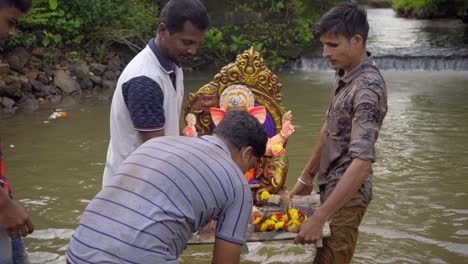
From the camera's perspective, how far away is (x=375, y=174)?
6.92 m

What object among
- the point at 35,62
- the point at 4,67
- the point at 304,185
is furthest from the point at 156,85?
the point at 35,62

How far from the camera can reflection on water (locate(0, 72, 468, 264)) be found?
16.4 feet

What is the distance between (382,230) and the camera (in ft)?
17.7

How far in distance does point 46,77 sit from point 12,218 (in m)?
9.18

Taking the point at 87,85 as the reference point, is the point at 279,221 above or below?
above

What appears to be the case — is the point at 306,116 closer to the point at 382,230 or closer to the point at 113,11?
the point at 382,230

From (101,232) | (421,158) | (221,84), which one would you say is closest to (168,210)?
(101,232)

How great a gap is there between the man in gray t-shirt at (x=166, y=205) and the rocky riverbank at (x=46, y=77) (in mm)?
8447

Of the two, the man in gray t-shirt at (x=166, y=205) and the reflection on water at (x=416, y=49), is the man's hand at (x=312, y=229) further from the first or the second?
the reflection on water at (x=416, y=49)

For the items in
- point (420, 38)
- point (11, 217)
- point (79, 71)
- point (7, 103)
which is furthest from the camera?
point (420, 38)

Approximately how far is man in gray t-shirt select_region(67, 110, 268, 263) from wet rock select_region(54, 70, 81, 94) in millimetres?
9471

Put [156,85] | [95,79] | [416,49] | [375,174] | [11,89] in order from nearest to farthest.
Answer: [156,85], [375,174], [11,89], [95,79], [416,49]

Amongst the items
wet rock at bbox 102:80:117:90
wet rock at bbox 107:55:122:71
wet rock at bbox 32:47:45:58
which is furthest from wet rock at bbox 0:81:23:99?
wet rock at bbox 107:55:122:71

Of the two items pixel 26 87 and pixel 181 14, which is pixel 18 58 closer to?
pixel 26 87
